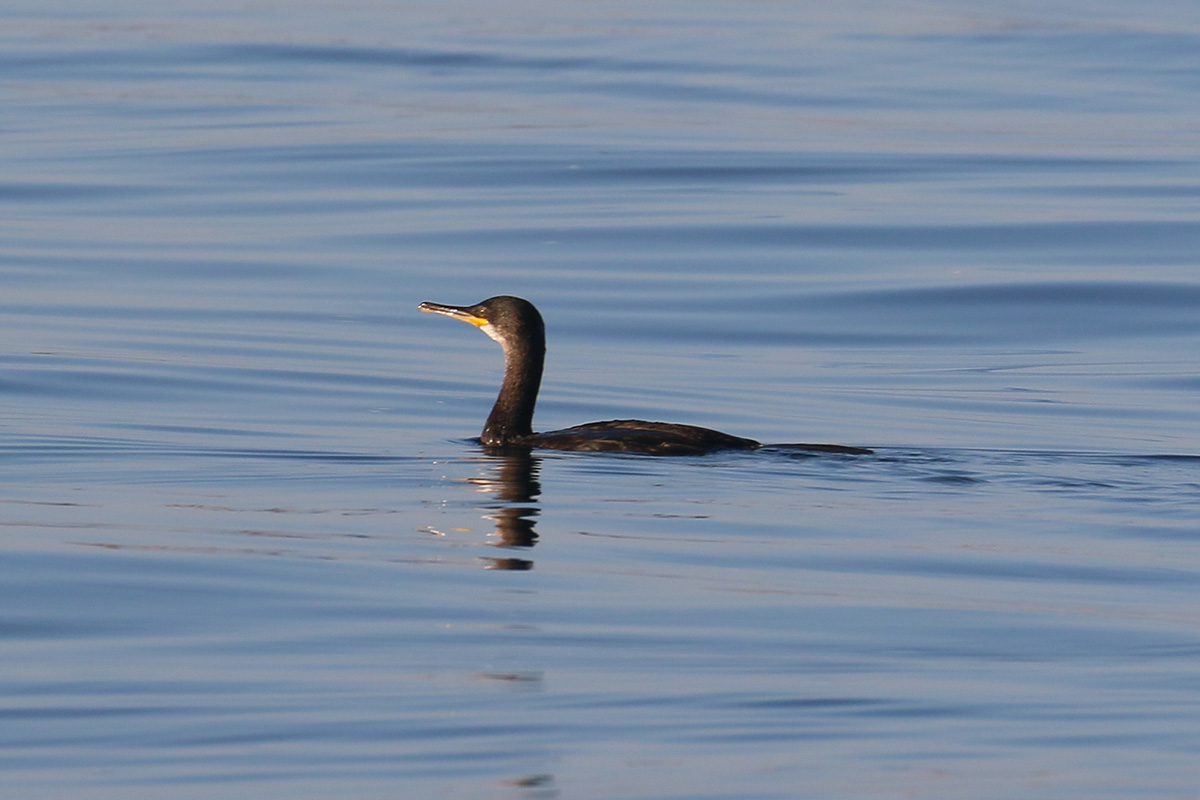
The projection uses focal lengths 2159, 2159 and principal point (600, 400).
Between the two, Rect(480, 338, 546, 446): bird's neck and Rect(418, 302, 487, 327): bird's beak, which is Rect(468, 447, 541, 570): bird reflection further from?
Rect(418, 302, 487, 327): bird's beak

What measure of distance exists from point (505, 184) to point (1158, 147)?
27.2 ft

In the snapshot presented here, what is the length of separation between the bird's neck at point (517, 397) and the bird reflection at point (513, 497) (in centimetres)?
23

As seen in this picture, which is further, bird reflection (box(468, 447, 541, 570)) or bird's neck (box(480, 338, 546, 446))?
bird's neck (box(480, 338, 546, 446))

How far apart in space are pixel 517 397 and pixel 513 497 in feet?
6.74

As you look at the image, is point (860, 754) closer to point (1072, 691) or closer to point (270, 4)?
point (1072, 691)

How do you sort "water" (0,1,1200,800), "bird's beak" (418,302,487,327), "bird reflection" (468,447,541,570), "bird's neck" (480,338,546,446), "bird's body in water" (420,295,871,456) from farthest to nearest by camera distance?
"bird's beak" (418,302,487,327), "bird's neck" (480,338,546,446), "bird's body in water" (420,295,871,456), "bird reflection" (468,447,541,570), "water" (0,1,1200,800)

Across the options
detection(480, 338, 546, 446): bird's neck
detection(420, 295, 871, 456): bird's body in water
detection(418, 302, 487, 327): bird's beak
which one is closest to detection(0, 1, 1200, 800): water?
detection(420, 295, 871, 456): bird's body in water

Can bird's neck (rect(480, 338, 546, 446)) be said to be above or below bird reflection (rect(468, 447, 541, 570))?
above

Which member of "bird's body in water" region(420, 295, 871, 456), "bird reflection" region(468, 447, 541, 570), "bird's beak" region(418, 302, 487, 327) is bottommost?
"bird reflection" region(468, 447, 541, 570)

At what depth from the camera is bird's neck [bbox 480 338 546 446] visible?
463 inches

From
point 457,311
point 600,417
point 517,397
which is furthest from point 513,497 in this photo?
point 600,417

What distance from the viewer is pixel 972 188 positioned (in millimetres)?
22969

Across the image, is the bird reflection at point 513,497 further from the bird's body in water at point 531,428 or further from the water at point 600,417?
the bird's body in water at point 531,428

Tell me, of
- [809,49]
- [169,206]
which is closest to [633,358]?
[169,206]
